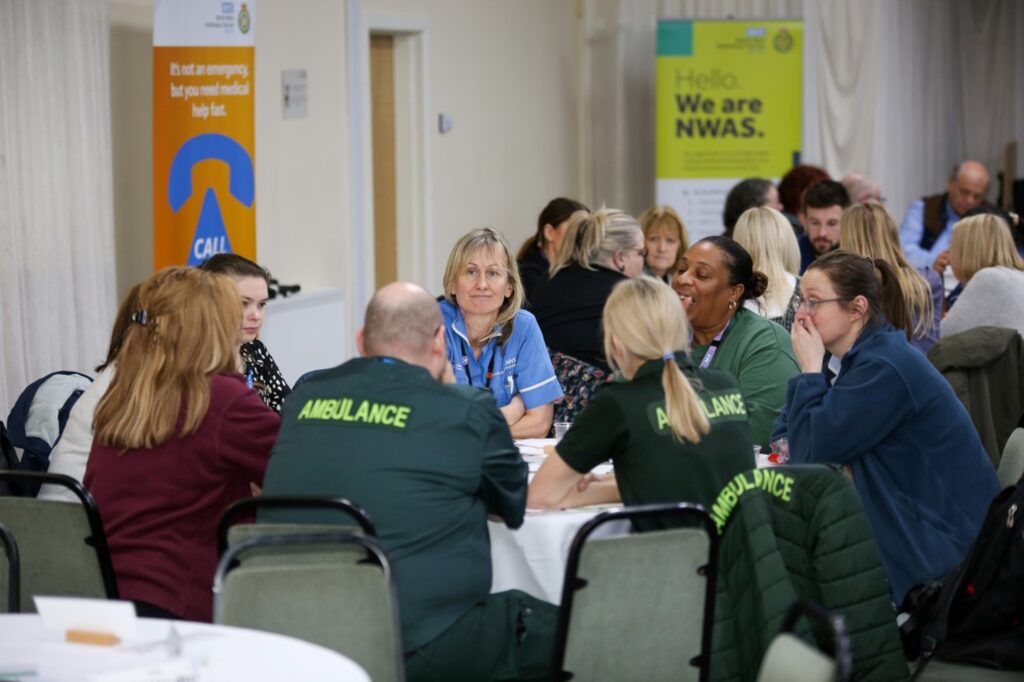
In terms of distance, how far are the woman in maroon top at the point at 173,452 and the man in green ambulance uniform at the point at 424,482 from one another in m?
0.19

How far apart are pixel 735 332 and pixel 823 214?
301cm

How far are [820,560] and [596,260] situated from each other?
2.66 meters

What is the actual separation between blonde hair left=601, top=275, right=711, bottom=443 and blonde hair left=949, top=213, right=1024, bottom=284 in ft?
9.68

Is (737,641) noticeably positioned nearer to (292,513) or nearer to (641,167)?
(292,513)

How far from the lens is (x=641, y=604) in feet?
9.28

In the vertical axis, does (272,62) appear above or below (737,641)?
above

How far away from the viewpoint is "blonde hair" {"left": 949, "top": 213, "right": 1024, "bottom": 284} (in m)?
5.71

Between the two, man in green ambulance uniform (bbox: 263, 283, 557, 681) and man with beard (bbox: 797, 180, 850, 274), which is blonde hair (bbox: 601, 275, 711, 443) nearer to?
man in green ambulance uniform (bbox: 263, 283, 557, 681)

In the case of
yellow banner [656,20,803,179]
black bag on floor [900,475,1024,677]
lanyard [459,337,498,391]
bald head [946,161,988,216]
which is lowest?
black bag on floor [900,475,1024,677]

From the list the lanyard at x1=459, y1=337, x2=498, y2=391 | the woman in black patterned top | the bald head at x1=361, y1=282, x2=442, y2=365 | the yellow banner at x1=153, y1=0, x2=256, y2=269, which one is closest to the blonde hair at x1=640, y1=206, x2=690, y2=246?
the yellow banner at x1=153, y1=0, x2=256, y2=269

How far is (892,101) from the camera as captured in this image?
11008 millimetres

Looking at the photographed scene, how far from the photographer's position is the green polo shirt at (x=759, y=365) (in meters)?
4.27

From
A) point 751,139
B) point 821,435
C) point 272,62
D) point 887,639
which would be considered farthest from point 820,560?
point 751,139

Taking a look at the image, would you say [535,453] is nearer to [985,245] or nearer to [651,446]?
[651,446]
